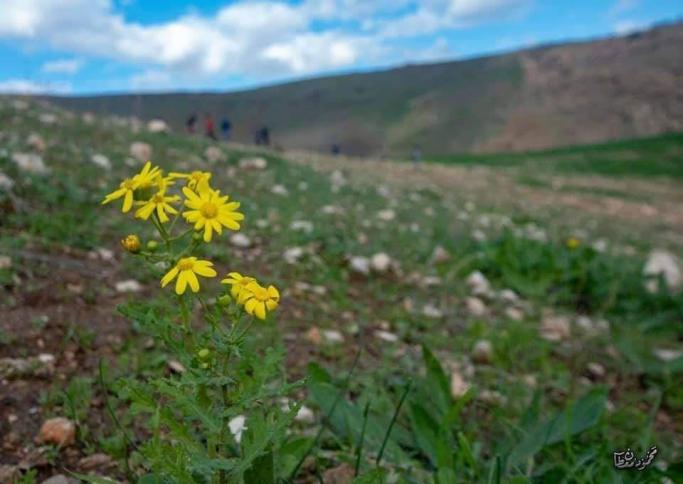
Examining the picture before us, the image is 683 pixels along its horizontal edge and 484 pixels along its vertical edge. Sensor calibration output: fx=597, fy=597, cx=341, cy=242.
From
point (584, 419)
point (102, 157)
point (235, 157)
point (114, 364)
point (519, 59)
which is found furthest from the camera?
point (519, 59)

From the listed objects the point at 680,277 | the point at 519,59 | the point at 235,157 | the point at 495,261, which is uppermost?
the point at 519,59

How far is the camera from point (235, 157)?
7.36 metres

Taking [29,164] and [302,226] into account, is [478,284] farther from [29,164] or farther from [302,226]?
[29,164]

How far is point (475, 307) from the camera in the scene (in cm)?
366

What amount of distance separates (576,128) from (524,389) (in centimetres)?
5725

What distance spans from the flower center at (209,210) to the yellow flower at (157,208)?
0.17 feet

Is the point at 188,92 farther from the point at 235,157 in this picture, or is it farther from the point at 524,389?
the point at 524,389

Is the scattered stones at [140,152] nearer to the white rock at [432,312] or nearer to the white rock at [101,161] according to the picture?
the white rock at [101,161]

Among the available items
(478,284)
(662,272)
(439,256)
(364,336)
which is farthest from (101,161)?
(662,272)

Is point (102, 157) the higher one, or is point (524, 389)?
point (102, 157)

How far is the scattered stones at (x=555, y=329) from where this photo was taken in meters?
3.43

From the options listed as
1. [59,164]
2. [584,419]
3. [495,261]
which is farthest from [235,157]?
[584,419]

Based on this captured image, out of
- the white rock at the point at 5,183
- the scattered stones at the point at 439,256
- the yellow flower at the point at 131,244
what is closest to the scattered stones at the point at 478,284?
the scattered stones at the point at 439,256

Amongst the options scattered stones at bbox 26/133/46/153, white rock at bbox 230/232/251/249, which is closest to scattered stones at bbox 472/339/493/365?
white rock at bbox 230/232/251/249
